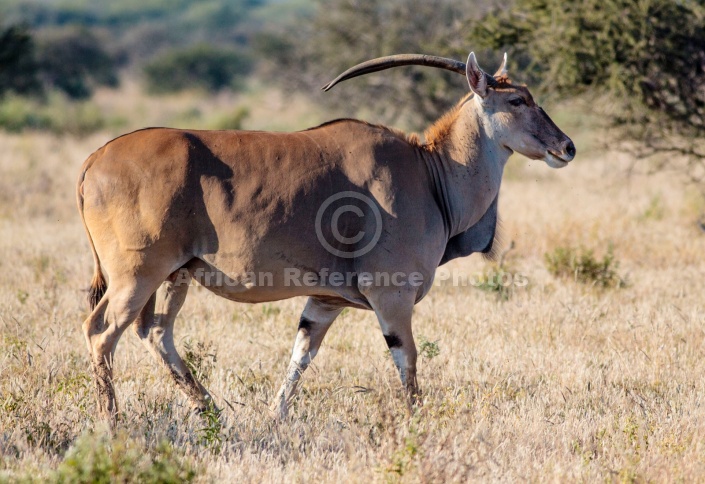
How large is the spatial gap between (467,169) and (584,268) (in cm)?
350

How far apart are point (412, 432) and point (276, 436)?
1.00m

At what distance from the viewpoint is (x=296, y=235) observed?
559 cm

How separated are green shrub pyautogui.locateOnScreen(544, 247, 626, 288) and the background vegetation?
0.03 metres

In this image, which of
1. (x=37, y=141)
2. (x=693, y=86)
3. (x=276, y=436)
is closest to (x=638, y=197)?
(x=693, y=86)

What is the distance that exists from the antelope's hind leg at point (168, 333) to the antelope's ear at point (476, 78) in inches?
88.8

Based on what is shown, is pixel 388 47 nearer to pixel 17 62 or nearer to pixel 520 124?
pixel 520 124

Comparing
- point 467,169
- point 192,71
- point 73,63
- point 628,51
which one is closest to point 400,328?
point 467,169

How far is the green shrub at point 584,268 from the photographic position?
30.1 feet

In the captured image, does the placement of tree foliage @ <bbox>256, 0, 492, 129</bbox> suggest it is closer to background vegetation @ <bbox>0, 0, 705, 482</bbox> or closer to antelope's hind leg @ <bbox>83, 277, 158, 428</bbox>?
background vegetation @ <bbox>0, 0, 705, 482</bbox>

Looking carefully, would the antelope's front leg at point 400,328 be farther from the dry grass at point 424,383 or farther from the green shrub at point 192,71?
the green shrub at point 192,71

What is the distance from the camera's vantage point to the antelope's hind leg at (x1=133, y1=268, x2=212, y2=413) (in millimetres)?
5938

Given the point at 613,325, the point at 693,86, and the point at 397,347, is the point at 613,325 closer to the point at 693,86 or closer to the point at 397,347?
the point at 397,347

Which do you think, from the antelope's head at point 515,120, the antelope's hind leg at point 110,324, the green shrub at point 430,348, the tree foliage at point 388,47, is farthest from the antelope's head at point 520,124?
the tree foliage at point 388,47

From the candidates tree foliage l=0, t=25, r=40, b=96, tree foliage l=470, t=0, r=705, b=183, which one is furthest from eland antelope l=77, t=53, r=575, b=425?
tree foliage l=0, t=25, r=40, b=96
